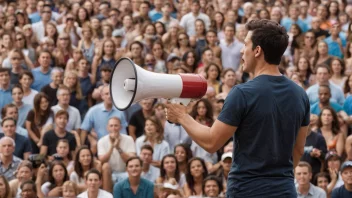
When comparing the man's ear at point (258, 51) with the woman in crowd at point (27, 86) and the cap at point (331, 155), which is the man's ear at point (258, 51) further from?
the woman in crowd at point (27, 86)

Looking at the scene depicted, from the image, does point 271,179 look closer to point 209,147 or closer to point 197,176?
point 209,147

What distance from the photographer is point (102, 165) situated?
11.3 metres

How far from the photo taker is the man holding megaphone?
187 inches

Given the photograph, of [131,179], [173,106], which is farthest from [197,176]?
[173,106]

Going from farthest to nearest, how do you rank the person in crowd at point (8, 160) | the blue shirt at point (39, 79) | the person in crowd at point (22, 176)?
the blue shirt at point (39, 79) → the person in crowd at point (8, 160) → the person in crowd at point (22, 176)

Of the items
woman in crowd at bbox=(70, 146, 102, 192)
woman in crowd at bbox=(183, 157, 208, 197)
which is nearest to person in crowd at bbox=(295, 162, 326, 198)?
woman in crowd at bbox=(183, 157, 208, 197)

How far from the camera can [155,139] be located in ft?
38.9

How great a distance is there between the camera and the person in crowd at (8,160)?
1116 centimetres

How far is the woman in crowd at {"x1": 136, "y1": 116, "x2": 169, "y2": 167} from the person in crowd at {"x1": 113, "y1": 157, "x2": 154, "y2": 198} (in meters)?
1.21

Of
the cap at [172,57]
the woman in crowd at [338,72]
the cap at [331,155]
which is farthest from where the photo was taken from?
the cap at [172,57]

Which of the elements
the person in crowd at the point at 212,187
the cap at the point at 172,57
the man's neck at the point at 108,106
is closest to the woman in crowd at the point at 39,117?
the man's neck at the point at 108,106

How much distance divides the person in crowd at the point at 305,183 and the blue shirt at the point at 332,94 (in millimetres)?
2359

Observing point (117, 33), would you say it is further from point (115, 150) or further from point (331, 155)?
point (331, 155)

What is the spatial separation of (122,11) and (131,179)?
731cm
